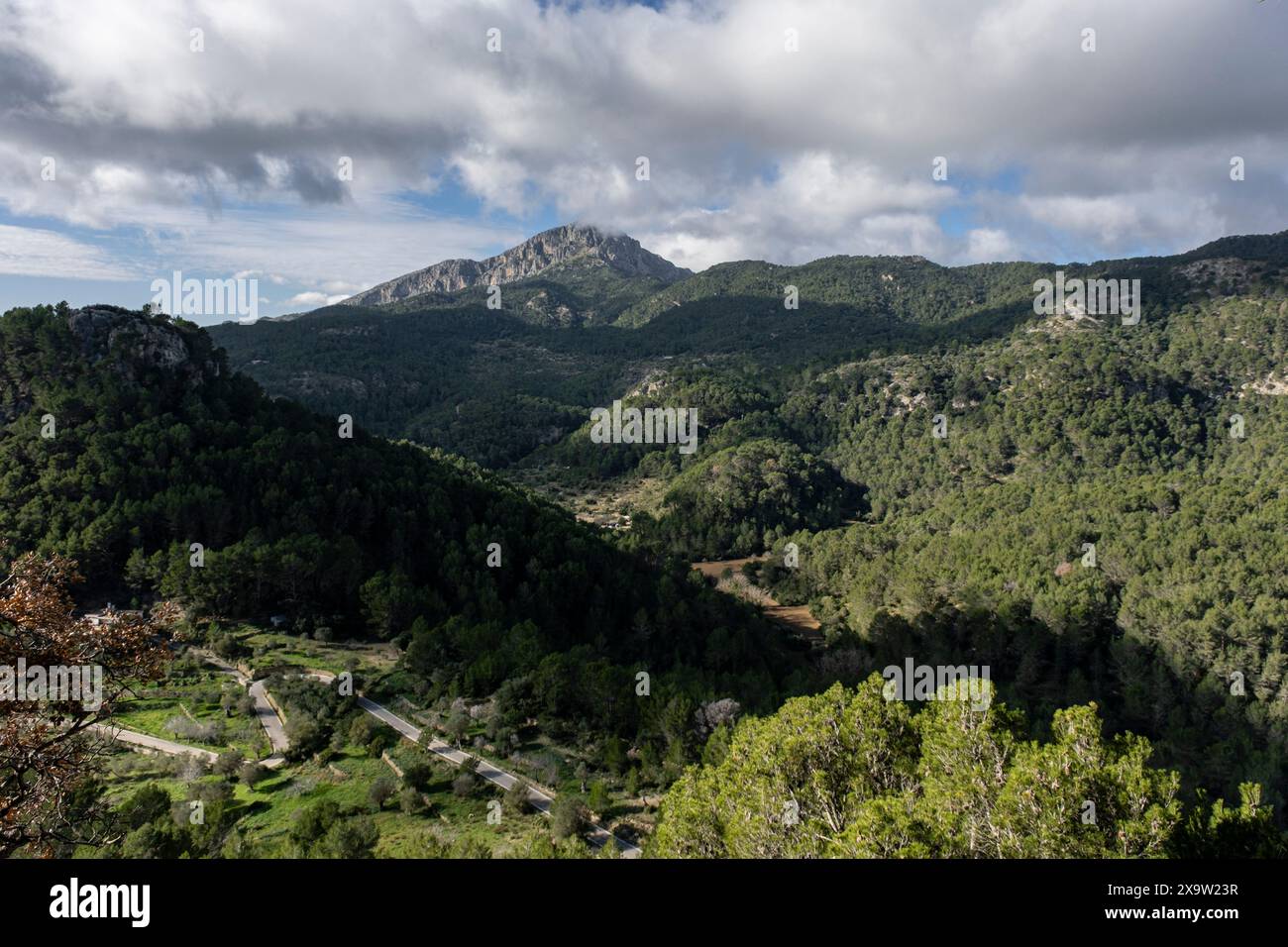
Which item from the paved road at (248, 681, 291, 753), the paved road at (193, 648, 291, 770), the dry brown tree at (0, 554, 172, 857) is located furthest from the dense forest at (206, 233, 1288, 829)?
the dry brown tree at (0, 554, 172, 857)

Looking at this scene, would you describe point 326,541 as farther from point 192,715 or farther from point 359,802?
point 359,802

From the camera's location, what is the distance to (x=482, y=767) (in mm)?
33688

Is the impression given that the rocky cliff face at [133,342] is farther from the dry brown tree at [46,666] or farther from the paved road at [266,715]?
the dry brown tree at [46,666]

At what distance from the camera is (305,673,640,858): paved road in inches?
1094

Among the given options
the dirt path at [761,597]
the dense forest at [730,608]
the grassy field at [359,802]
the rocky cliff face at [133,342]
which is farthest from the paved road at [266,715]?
the dirt path at [761,597]

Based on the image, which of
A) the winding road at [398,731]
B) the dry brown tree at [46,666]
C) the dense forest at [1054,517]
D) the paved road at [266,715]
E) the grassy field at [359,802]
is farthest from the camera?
the dense forest at [1054,517]

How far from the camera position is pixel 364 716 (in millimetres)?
36469

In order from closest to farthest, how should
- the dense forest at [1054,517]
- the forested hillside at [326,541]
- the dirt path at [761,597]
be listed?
the forested hillside at [326,541] → the dense forest at [1054,517] → the dirt path at [761,597]

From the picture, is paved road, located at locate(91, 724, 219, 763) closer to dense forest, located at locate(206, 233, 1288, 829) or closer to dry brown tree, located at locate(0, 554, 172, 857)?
dry brown tree, located at locate(0, 554, 172, 857)

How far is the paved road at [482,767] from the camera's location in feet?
91.2

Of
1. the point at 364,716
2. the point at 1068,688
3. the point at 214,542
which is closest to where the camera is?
the point at 364,716
